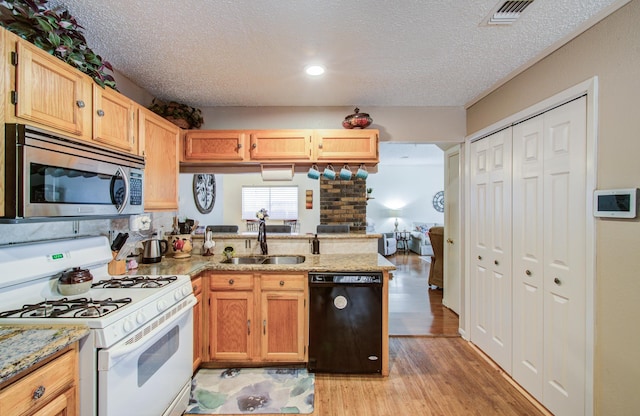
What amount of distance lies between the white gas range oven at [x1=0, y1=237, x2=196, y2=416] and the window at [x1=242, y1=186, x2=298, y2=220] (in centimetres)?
578

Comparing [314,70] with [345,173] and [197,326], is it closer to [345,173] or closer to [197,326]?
[345,173]

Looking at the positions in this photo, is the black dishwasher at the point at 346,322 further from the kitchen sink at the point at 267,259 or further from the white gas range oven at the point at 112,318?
the white gas range oven at the point at 112,318

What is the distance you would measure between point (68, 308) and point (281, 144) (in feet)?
6.21

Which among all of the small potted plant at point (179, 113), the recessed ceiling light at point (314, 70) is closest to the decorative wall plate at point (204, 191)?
the small potted plant at point (179, 113)

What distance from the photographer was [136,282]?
1745mm

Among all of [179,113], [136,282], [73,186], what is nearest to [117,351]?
[136,282]

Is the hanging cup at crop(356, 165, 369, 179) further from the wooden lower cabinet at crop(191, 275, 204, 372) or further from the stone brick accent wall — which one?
the stone brick accent wall

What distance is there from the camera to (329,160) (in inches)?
105

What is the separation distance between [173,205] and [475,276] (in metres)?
2.85

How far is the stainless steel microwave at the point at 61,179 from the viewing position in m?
1.16

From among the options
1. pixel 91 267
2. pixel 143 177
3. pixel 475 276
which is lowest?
pixel 475 276

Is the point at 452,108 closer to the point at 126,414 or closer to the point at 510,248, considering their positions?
the point at 510,248

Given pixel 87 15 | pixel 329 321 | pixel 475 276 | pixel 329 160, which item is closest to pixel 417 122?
pixel 329 160

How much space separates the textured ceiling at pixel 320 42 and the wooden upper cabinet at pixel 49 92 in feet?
1.23
